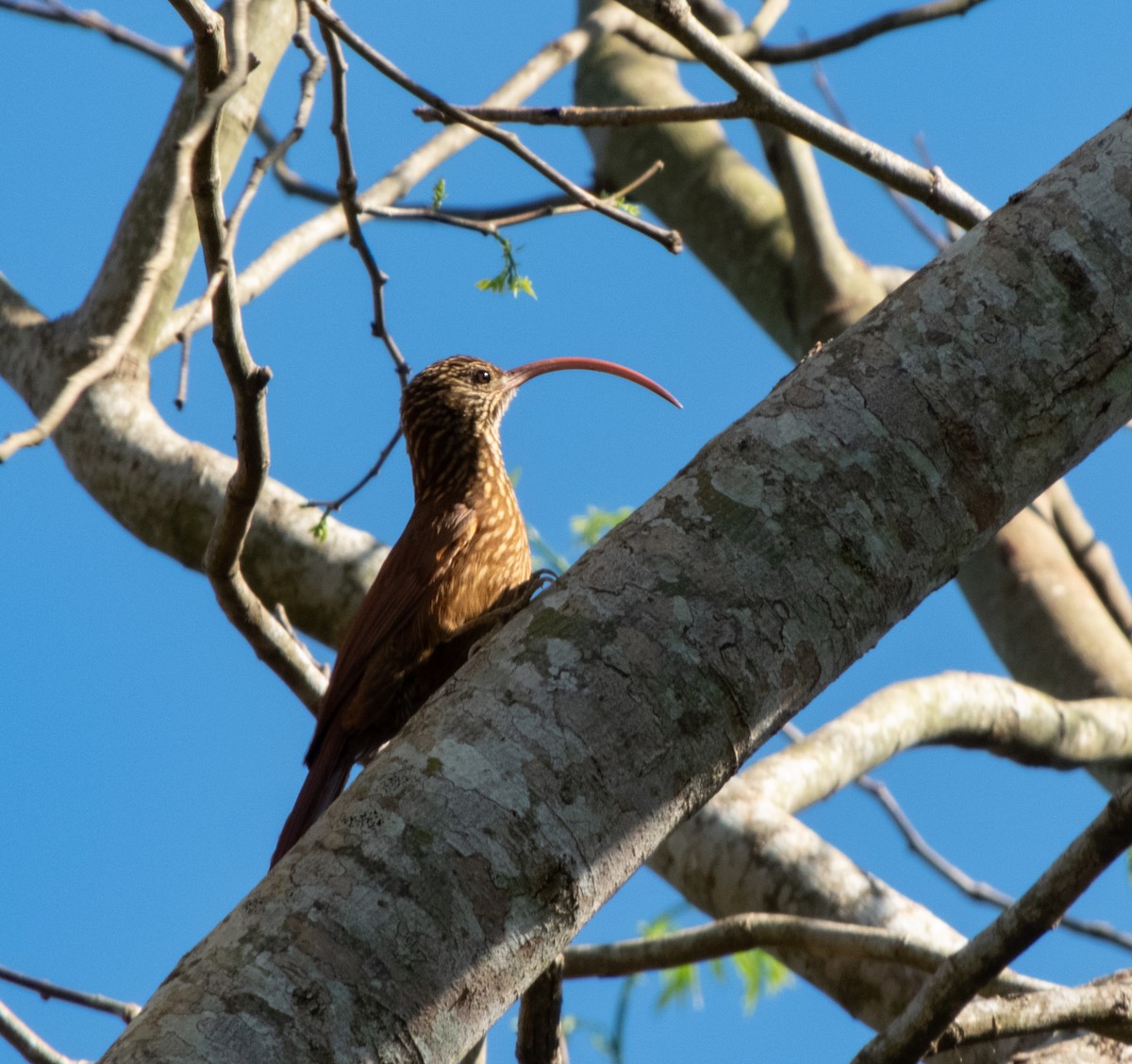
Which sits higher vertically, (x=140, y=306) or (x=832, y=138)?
(x=832, y=138)

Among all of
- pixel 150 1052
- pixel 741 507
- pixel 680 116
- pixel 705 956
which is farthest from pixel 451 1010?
pixel 680 116

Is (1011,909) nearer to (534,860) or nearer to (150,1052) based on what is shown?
(534,860)

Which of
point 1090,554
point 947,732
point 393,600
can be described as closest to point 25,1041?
point 393,600

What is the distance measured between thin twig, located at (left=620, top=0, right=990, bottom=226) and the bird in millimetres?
789

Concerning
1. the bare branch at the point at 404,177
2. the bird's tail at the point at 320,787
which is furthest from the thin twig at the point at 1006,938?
the bare branch at the point at 404,177

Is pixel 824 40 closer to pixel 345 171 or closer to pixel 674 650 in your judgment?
pixel 345 171

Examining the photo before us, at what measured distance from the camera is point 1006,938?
1876 millimetres

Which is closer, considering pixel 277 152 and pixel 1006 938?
pixel 1006 938

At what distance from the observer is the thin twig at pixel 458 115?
277 centimetres

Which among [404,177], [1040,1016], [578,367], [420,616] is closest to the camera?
[1040,1016]

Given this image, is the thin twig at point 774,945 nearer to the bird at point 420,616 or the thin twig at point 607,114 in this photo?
the bird at point 420,616

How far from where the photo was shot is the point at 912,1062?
1938 millimetres

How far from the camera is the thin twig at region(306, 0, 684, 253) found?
2.77 metres

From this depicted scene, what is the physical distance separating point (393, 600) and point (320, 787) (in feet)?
1.55
